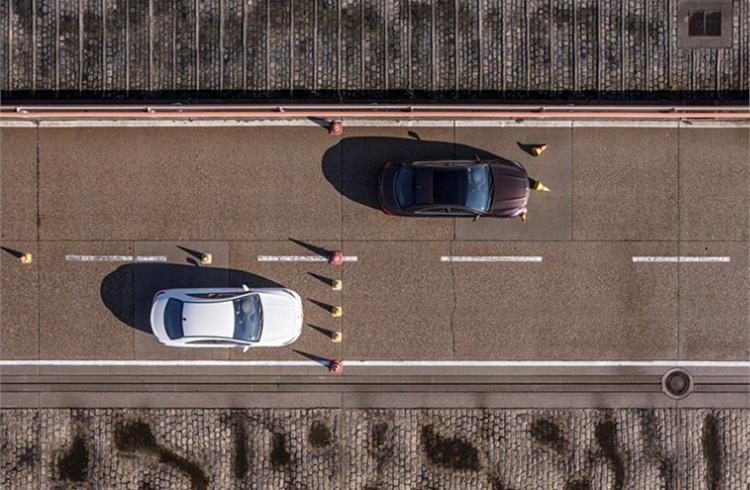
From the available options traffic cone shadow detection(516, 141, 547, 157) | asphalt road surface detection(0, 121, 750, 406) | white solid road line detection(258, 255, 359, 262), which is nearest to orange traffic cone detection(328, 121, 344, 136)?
asphalt road surface detection(0, 121, 750, 406)

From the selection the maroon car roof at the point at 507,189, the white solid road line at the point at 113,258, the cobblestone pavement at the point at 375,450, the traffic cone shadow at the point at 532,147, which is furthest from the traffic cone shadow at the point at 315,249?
the traffic cone shadow at the point at 532,147

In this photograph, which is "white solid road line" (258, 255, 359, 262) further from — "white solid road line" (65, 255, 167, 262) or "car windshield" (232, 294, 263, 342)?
"white solid road line" (65, 255, 167, 262)

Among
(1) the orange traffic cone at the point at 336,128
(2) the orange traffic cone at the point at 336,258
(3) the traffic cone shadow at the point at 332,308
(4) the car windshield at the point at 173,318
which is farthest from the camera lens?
(3) the traffic cone shadow at the point at 332,308

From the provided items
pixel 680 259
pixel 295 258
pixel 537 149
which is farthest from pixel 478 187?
pixel 680 259

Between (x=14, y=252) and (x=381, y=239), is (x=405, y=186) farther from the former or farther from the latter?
(x=14, y=252)

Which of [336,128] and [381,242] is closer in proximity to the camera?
[336,128]

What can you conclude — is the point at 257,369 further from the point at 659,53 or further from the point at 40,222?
the point at 659,53

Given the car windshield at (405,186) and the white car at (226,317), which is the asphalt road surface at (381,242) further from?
the car windshield at (405,186)
